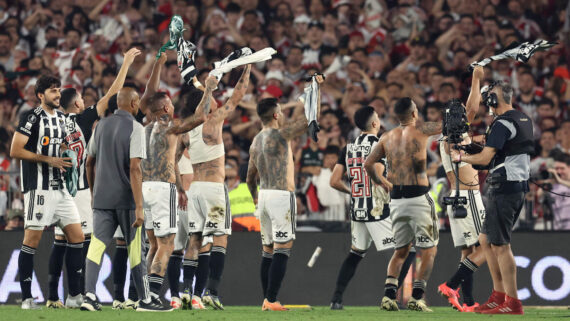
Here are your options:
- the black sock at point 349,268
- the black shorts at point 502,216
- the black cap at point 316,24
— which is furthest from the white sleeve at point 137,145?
the black cap at point 316,24

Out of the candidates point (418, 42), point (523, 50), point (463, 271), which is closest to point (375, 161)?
point (463, 271)

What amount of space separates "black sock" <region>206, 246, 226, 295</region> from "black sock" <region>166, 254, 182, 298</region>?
0.45 meters

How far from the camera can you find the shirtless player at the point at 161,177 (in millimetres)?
11266

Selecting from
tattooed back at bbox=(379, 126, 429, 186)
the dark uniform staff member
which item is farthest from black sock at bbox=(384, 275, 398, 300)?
the dark uniform staff member

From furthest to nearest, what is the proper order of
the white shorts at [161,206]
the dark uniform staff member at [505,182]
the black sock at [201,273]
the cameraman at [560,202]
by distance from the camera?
the cameraman at [560,202]
the black sock at [201,273]
the white shorts at [161,206]
the dark uniform staff member at [505,182]

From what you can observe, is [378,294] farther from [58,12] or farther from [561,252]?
[58,12]

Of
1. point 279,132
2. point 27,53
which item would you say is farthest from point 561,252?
point 27,53

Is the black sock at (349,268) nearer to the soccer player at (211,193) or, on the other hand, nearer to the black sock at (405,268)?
the black sock at (405,268)

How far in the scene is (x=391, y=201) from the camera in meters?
11.8

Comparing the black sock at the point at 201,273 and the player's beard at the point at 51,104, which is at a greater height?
the player's beard at the point at 51,104

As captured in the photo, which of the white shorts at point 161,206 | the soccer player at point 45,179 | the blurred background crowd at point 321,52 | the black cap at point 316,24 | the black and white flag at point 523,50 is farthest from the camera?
the black cap at point 316,24

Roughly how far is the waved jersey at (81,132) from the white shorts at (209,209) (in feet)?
4.91

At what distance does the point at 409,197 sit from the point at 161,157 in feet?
10.1

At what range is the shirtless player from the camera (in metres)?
11.3
